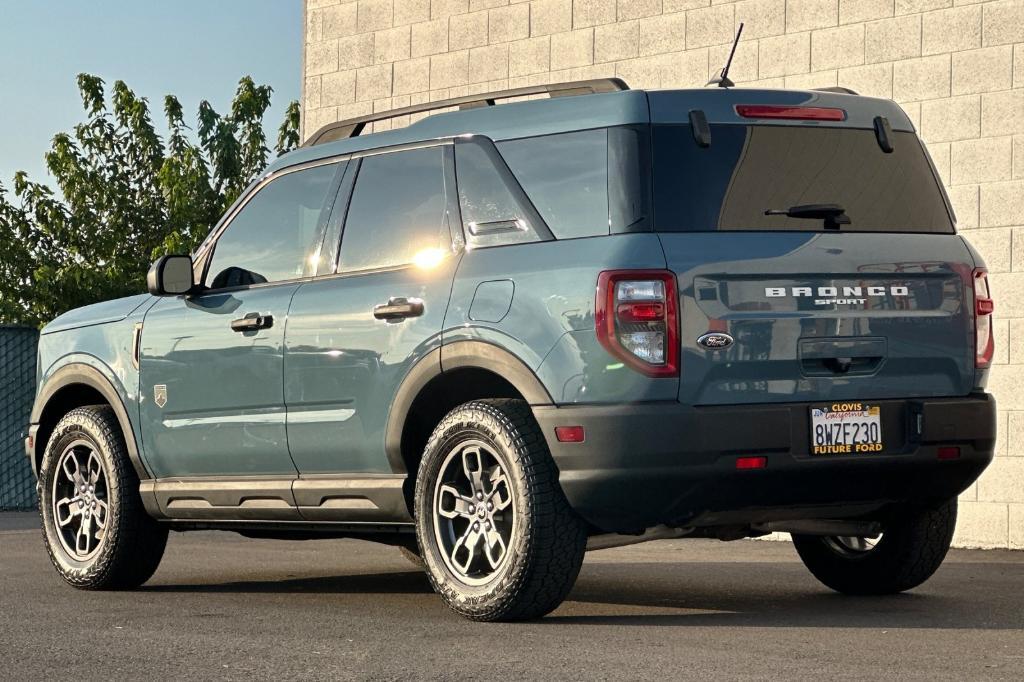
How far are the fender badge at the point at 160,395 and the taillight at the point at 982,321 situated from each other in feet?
12.4

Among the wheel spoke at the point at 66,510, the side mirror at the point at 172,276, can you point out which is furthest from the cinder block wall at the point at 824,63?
the wheel spoke at the point at 66,510

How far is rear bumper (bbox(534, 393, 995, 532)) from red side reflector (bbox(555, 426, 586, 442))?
0.02 m

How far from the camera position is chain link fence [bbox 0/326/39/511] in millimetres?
16766

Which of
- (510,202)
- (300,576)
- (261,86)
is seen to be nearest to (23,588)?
(300,576)

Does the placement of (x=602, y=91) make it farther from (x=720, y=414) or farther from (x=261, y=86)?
(x=261, y=86)

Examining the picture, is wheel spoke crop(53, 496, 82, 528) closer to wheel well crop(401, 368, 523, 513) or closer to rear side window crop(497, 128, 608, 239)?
wheel well crop(401, 368, 523, 513)

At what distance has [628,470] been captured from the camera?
21.7 ft

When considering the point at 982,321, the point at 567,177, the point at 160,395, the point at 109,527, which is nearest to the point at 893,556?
the point at 982,321

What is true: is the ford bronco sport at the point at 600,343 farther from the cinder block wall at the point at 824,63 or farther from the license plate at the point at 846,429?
the cinder block wall at the point at 824,63

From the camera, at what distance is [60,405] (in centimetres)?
957

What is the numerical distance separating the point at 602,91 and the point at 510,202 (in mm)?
578

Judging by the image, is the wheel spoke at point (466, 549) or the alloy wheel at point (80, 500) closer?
the wheel spoke at point (466, 549)

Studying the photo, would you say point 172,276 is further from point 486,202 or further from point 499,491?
point 499,491

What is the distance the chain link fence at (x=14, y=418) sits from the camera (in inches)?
660
